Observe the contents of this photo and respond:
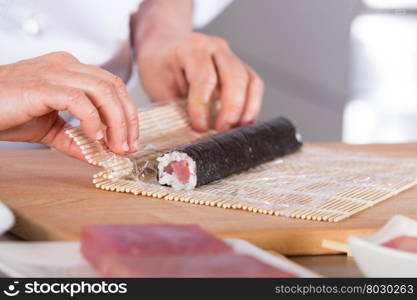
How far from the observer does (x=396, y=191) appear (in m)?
1.38

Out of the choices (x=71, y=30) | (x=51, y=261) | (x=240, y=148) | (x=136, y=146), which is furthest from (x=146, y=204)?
(x=71, y=30)

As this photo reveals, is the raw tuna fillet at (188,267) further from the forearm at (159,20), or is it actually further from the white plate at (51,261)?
the forearm at (159,20)

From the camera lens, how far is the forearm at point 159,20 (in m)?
2.14

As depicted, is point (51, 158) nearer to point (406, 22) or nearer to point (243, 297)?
point (243, 297)

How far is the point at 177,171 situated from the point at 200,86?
1.55ft

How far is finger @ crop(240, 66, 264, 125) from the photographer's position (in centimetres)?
181

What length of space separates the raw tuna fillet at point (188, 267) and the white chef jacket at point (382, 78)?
2890mm

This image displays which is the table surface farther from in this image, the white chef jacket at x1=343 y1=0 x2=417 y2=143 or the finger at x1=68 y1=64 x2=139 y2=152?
the white chef jacket at x1=343 y1=0 x2=417 y2=143

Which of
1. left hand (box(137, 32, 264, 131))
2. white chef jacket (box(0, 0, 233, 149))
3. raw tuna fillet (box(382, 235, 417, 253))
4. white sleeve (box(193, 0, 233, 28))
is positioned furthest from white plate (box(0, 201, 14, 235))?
white sleeve (box(193, 0, 233, 28))

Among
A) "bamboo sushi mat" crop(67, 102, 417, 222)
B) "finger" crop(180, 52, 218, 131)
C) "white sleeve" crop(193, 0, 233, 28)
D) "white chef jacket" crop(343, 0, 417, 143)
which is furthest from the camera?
"white chef jacket" crop(343, 0, 417, 143)

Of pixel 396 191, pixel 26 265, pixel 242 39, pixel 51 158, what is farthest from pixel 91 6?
pixel 242 39

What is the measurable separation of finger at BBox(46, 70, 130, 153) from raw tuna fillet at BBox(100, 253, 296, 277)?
54 centimetres

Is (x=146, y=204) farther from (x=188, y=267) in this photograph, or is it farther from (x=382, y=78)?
(x=382, y=78)

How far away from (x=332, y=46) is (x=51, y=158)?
2.27 metres
